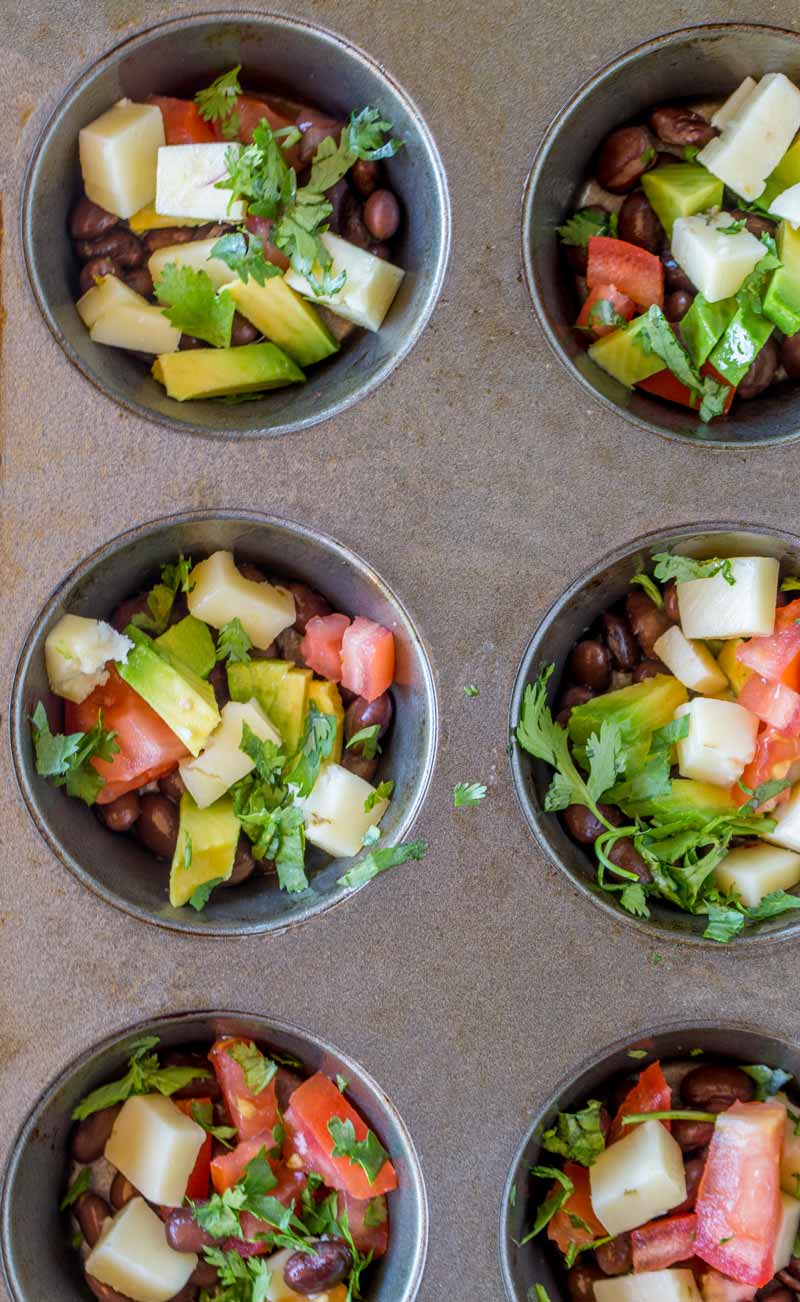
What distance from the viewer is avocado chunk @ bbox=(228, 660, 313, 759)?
274cm

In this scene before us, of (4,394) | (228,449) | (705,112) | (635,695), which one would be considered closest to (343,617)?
(228,449)

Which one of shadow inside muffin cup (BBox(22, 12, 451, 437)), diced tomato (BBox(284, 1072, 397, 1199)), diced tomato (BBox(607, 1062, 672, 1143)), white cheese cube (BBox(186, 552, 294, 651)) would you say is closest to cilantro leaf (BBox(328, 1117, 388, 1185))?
diced tomato (BBox(284, 1072, 397, 1199))

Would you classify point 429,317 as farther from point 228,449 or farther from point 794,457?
point 794,457

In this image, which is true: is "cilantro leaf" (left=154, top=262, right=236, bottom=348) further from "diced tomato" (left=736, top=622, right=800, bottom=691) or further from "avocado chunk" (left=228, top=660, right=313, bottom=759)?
"diced tomato" (left=736, top=622, right=800, bottom=691)

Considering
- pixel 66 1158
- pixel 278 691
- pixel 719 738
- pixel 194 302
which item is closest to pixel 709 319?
pixel 719 738

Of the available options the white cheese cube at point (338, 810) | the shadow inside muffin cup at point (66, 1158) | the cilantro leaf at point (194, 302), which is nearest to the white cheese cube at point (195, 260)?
the cilantro leaf at point (194, 302)

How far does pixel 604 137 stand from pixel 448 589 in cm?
108

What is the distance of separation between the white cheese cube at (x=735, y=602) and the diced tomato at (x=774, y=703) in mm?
110

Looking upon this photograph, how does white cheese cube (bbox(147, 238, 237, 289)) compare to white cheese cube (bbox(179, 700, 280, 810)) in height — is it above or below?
above

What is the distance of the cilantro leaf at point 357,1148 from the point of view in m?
2.67

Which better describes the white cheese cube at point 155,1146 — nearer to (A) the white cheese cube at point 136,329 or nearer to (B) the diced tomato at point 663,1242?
(B) the diced tomato at point 663,1242

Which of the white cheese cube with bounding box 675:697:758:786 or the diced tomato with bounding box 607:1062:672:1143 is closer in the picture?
the white cheese cube with bounding box 675:697:758:786

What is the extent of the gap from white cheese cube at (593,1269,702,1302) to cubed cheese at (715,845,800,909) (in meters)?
0.81

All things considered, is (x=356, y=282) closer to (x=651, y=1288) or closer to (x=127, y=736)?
(x=127, y=736)
